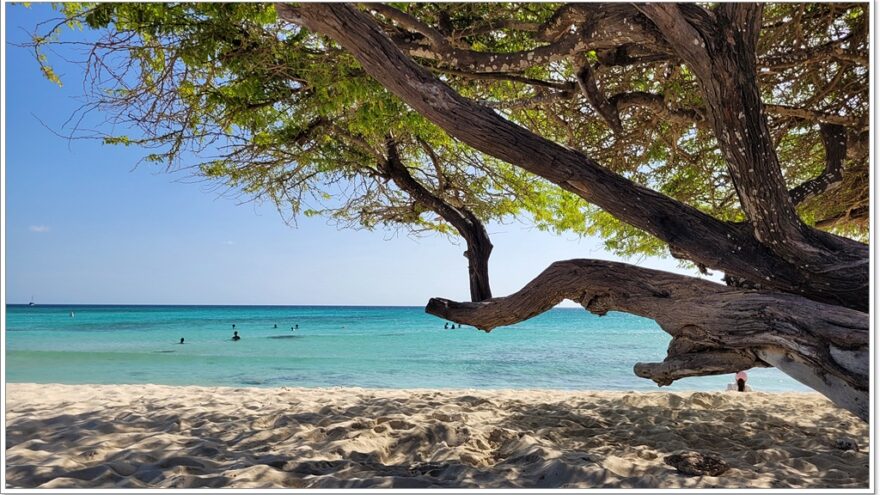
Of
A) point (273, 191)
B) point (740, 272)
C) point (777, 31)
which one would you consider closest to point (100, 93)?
point (273, 191)

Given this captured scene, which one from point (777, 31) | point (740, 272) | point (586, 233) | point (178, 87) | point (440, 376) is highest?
point (777, 31)

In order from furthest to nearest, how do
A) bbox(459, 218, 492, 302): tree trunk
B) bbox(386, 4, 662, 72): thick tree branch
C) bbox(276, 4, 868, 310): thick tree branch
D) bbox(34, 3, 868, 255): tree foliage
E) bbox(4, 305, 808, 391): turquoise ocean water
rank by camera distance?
bbox(4, 305, 808, 391): turquoise ocean water, bbox(459, 218, 492, 302): tree trunk, bbox(34, 3, 868, 255): tree foliage, bbox(386, 4, 662, 72): thick tree branch, bbox(276, 4, 868, 310): thick tree branch

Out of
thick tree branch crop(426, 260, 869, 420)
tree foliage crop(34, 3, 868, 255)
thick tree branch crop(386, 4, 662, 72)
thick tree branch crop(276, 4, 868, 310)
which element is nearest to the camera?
thick tree branch crop(426, 260, 869, 420)

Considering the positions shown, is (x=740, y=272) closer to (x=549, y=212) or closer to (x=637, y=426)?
(x=637, y=426)

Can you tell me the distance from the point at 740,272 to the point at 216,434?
4.15 metres

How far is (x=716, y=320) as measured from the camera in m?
3.25

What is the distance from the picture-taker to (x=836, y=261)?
3.10m

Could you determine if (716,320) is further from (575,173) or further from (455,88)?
(455,88)

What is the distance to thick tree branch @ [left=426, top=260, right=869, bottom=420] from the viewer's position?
275cm

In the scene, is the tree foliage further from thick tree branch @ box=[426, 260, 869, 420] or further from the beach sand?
the beach sand

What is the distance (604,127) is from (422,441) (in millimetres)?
3971

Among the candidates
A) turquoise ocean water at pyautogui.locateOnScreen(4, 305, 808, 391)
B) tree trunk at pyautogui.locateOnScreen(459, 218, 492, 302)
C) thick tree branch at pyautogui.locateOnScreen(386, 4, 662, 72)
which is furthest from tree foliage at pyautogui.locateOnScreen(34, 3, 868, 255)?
turquoise ocean water at pyautogui.locateOnScreen(4, 305, 808, 391)

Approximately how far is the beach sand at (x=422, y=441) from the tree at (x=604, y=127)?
100 cm

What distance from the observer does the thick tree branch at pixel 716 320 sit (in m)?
2.75
